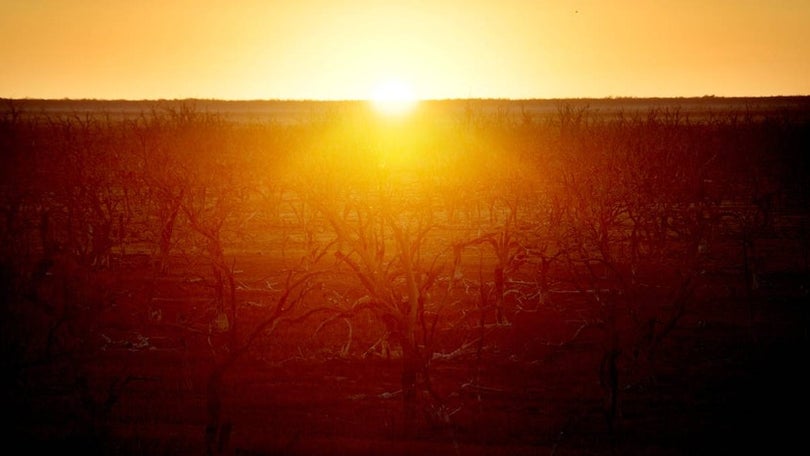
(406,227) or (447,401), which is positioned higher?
(406,227)

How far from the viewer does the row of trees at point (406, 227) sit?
21.4ft

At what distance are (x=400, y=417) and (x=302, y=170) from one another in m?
10.2

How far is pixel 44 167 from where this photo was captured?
16188 mm

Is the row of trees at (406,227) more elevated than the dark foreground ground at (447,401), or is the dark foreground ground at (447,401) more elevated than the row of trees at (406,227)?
the row of trees at (406,227)

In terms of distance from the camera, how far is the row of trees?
6.54 m

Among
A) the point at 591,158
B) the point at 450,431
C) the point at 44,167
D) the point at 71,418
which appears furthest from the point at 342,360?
the point at 44,167

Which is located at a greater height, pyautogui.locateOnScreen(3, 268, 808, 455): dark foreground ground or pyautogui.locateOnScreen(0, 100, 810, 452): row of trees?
pyautogui.locateOnScreen(0, 100, 810, 452): row of trees

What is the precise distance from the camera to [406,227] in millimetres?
8180

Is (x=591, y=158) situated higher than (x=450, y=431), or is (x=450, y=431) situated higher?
(x=591, y=158)

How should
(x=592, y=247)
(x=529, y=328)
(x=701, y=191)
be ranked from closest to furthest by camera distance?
(x=529, y=328) < (x=701, y=191) < (x=592, y=247)

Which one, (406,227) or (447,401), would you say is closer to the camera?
(447,401)

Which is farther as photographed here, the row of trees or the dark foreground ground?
the row of trees

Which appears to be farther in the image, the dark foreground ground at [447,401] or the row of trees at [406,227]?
the row of trees at [406,227]

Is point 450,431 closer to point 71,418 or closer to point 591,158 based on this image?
point 71,418
